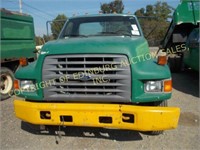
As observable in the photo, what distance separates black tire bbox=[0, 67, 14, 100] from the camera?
22.4 feet

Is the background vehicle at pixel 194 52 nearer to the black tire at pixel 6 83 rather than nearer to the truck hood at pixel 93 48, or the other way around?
the truck hood at pixel 93 48

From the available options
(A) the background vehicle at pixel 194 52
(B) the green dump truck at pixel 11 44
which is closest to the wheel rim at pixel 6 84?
(B) the green dump truck at pixel 11 44

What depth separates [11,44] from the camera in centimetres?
733

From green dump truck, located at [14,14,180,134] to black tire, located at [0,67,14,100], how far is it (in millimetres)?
3249

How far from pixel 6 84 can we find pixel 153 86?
4.99 metres

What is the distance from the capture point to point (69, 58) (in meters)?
3.61

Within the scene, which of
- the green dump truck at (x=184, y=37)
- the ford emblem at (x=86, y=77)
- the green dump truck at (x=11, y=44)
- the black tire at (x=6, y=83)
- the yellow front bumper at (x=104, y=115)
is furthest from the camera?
the green dump truck at (x=184, y=37)

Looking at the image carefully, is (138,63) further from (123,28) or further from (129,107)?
(123,28)

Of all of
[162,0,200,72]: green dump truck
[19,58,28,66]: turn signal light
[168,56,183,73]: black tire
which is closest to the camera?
[19,58,28,66]: turn signal light

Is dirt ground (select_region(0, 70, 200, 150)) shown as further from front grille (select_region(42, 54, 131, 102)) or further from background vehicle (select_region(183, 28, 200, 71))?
background vehicle (select_region(183, 28, 200, 71))

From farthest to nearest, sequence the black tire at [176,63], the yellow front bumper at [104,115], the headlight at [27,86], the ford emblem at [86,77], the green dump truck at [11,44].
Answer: the black tire at [176,63]
the green dump truck at [11,44]
the headlight at [27,86]
the ford emblem at [86,77]
the yellow front bumper at [104,115]

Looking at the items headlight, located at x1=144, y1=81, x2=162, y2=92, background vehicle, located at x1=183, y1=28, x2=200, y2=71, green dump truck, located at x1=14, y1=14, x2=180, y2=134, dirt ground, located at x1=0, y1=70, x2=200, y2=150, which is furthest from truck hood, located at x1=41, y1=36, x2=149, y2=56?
background vehicle, located at x1=183, y1=28, x2=200, y2=71

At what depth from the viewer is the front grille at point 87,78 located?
3484mm

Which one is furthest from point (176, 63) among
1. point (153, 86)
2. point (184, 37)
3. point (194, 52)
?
point (153, 86)
